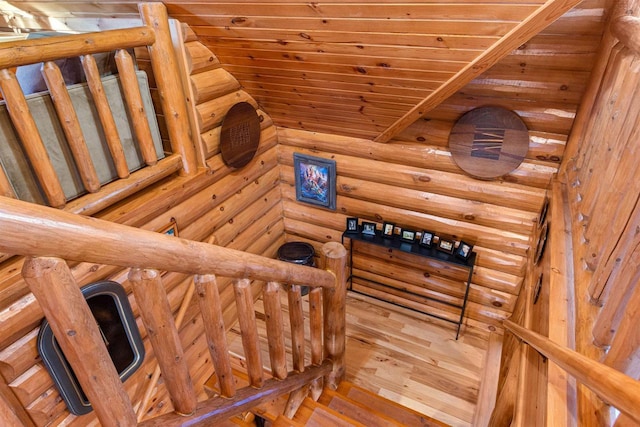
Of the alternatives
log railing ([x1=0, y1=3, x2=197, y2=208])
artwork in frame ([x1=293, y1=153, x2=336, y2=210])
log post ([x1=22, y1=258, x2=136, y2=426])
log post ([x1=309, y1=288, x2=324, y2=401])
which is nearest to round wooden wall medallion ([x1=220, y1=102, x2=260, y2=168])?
log railing ([x1=0, y1=3, x2=197, y2=208])

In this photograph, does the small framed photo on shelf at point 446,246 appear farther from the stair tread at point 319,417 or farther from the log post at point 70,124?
the log post at point 70,124

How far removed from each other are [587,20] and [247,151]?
7.82 ft

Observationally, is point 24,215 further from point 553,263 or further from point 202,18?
point 202,18

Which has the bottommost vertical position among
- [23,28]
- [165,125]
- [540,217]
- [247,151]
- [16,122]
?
[540,217]

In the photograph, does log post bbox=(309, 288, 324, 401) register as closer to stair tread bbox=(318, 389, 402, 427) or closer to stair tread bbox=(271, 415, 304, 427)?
stair tread bbox=(318, 389, 402, 427)

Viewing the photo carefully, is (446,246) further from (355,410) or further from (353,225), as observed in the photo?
(355,410)

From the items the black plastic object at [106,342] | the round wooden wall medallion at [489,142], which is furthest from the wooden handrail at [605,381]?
the black plastic object at [106,342]

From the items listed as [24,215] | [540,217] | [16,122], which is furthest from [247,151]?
[24,215]

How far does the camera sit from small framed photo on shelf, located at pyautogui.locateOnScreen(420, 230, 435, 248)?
10.3ft

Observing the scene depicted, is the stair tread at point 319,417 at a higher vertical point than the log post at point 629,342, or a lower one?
lower

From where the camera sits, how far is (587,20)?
1973 mm

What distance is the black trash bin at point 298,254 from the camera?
3545mm

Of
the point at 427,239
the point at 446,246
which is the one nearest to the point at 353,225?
the point at 427,239

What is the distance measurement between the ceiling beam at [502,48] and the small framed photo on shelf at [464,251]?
114 cm
